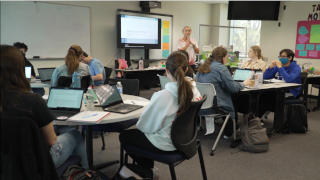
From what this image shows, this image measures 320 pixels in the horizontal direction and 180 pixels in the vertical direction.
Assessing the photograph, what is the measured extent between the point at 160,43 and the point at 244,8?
7.70ft

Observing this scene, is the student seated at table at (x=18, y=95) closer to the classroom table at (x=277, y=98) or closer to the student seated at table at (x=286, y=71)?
the classroom table at (x=277, y=98)

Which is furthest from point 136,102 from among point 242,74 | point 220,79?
point 242,74

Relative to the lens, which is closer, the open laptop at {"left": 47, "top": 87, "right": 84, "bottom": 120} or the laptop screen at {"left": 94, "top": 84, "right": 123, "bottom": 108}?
the open laptop at {"left": 47, "top": 87, "right": 84, "bottom": 120}

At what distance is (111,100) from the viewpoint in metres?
2.24

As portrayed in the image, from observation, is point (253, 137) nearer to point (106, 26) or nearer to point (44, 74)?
point (44, 74)

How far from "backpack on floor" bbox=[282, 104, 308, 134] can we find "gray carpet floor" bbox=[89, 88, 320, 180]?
0.43 ft

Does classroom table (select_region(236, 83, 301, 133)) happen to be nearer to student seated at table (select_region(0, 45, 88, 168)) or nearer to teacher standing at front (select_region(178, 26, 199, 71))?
teacher standing at front (select_region(178, 26, 199, 71))

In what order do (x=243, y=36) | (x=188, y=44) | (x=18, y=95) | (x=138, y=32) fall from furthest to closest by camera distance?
1. (x=243, y=36)
2. (x=138, y=32)
3. (x=188, y=44)
4. (x=18, y=95)

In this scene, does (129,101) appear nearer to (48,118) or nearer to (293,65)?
(48,118)

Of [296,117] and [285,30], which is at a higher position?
[285,30]

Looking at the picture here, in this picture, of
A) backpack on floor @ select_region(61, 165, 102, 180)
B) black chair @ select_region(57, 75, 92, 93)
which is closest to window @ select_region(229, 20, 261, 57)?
black chair @ select_region(57, 75, 92, 93)

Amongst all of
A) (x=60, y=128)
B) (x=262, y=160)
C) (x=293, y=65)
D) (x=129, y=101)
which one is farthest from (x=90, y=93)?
(x=293, y=65)

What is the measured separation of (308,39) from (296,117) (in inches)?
139

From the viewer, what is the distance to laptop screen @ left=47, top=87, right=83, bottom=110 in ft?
6.68
